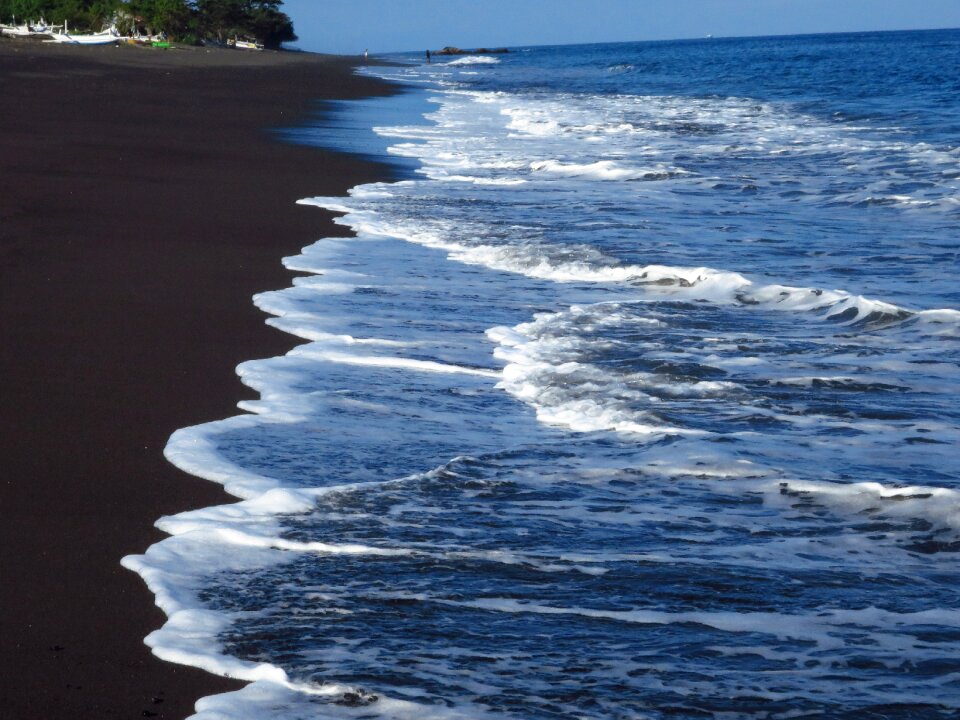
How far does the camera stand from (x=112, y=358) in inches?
185

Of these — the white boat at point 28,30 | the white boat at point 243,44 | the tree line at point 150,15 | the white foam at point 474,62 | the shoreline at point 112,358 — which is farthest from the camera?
the white foam at point 474,62

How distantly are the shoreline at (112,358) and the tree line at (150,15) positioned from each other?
64.4 m

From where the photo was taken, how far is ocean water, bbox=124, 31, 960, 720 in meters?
2.52

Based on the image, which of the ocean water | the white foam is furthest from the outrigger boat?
the ocean water

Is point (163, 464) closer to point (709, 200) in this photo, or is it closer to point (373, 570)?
point (373, 570)

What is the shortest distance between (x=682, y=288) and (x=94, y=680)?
4979 millimetres

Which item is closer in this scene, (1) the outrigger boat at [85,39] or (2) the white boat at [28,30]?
(1) the outrigger boat at [85,39]

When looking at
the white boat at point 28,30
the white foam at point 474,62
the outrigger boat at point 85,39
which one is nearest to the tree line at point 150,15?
the white boat at point 28,30

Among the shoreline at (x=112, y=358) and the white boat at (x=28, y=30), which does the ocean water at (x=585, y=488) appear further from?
the white boat at (x=28, y=30)

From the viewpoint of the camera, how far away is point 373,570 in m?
2.95

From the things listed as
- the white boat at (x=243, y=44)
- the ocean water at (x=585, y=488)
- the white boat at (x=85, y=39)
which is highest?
the white boat at (x=243, y=44)

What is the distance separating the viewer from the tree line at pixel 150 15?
236ft

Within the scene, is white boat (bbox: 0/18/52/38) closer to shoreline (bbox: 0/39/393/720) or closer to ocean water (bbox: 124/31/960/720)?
shoreline (bbox: 0/39/393/720)

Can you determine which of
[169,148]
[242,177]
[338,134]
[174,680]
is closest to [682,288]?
[174,680]
